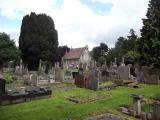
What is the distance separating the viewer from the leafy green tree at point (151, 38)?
29484 mm

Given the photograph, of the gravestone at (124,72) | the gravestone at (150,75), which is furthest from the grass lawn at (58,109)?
the gravestone at (124,72)

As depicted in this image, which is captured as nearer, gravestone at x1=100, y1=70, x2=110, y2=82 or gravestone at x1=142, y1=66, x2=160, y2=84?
gravestone at x1=142, y1=66, x2=160, y2=84

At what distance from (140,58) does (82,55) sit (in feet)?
159

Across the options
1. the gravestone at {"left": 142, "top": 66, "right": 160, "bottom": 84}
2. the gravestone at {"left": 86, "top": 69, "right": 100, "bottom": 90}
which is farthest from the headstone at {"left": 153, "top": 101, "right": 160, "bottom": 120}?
the gravestone at {"left": 142, "top": 66, "right": 160, "bottom": 84}

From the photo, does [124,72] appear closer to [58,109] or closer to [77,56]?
[58,109]

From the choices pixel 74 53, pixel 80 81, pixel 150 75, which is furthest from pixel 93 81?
pixel 74 53

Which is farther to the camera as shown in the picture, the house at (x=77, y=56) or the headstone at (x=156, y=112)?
the house at (x=77, y=56)

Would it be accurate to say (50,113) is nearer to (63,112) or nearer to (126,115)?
(63,112)

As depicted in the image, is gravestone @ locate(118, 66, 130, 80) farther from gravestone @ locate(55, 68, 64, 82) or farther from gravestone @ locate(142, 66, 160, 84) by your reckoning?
gravestone @ locate(55, 68, 64, 82)

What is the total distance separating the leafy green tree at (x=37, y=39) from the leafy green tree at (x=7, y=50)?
15.6ft

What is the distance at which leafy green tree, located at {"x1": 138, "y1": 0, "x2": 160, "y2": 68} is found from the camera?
2948 cm

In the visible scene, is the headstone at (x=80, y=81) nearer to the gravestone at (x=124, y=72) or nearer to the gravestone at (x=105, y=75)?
the gravestone at (x=105, y=75)

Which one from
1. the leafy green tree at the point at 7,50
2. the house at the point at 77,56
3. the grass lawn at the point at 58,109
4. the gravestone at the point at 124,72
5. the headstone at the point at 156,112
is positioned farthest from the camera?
the house at the point at 77,56

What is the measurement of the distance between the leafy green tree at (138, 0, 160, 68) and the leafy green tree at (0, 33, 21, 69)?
26.4 m
